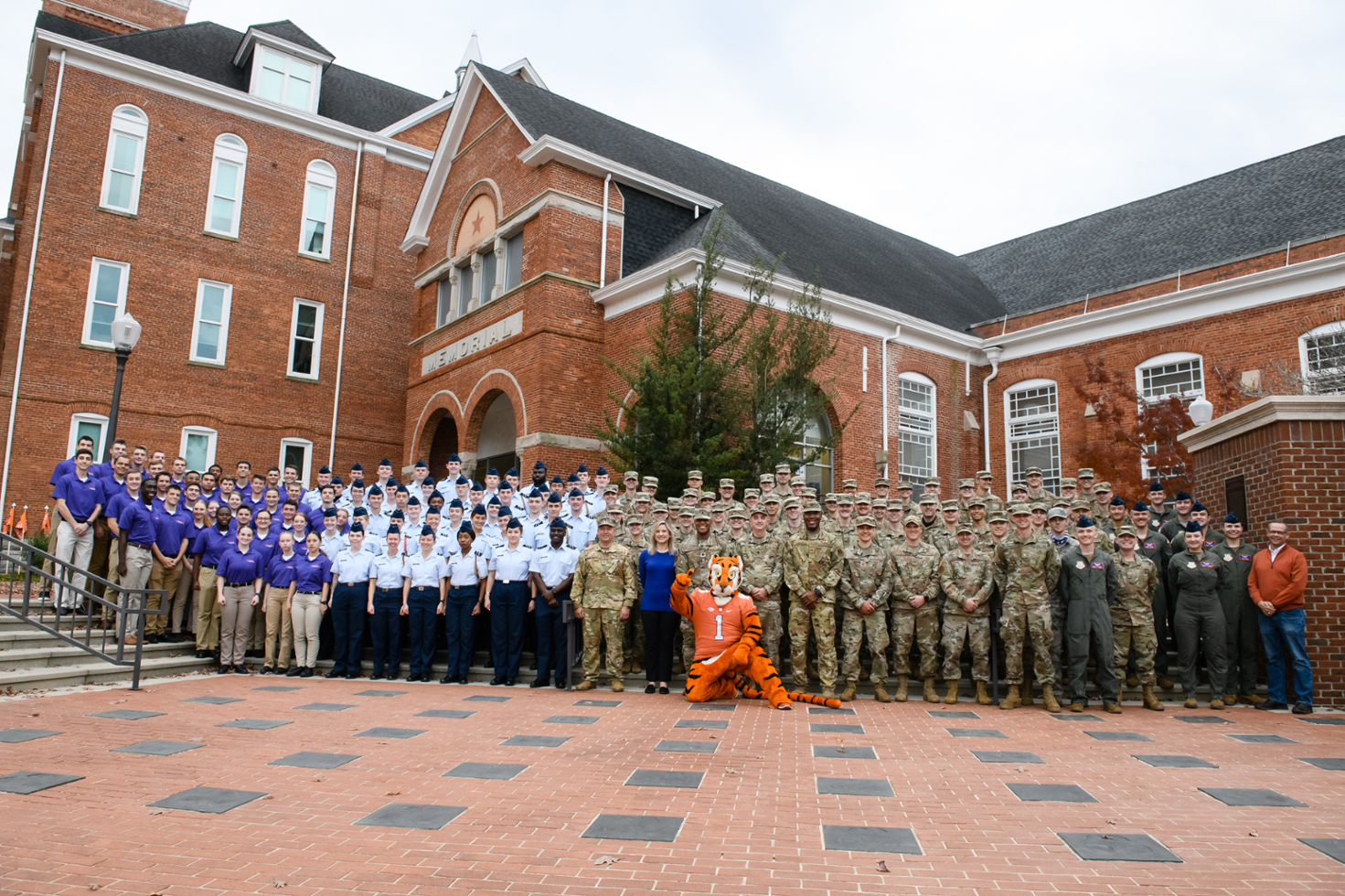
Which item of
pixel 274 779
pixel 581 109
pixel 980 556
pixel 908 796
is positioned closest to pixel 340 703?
pixel 274 779

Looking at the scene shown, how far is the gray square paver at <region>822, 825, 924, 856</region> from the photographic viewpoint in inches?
171

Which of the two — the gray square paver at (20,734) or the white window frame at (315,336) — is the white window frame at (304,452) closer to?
the white window frame at (315,336)

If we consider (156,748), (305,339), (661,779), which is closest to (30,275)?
(305,339)

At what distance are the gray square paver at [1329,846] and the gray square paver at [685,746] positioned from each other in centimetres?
365

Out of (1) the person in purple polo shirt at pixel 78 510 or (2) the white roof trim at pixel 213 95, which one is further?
(2) the white roof trim at pixel 213 95

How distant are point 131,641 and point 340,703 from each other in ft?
12.9

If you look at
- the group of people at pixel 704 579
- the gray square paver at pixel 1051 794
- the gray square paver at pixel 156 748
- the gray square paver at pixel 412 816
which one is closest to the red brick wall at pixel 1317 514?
the group of people at pixel 704 579

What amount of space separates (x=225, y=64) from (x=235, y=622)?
67.1 ft

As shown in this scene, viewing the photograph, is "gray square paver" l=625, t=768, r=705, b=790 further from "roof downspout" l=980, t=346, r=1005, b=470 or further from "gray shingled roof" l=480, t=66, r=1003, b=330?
"roof downspout" l=980, t=346, r=1005, b=470

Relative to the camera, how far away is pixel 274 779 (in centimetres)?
555

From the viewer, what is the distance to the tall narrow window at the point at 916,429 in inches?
850

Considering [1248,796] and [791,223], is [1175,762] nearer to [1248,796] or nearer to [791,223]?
[1248,796]

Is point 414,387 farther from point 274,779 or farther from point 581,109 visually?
point 274,779

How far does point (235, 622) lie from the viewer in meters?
11.0
